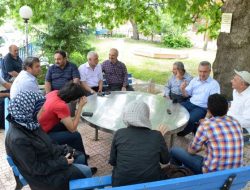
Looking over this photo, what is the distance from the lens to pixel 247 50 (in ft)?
19.8

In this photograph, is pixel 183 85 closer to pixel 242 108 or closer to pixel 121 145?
pixel 242 108

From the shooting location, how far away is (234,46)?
6.13 meters

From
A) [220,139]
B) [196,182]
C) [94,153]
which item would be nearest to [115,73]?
[94,153]

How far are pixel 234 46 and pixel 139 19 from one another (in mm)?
3397

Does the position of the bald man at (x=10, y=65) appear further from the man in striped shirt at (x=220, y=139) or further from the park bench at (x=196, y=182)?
the man in striped shirt at (x=220, y=139)

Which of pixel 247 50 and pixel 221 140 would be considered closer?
pixel 221 140

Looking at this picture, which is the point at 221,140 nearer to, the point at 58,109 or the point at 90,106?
the point at 58,109

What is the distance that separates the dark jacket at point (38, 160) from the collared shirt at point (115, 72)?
11.5 feet

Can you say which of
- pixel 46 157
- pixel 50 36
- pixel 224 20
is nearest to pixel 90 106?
pixel 46 157

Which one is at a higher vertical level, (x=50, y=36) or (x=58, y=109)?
(x=50, y=36)

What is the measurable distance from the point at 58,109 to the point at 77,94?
0.29 meters

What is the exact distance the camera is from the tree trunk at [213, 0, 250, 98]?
233 inches

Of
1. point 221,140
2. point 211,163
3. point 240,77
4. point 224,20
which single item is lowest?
point 211,163

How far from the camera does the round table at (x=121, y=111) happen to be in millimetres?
3651
